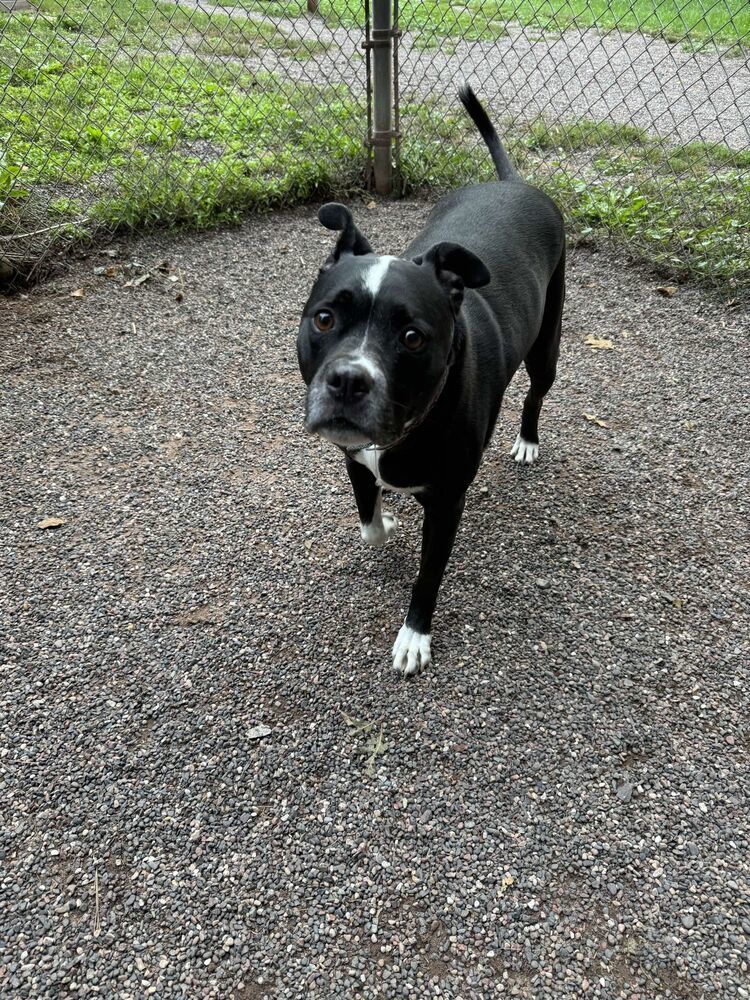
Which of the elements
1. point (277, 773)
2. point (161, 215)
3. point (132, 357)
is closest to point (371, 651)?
point (277, 773)

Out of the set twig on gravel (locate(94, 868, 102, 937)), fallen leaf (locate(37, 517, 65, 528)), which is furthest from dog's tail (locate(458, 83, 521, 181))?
twig on gravel (locate(94, 868, 102, 937))

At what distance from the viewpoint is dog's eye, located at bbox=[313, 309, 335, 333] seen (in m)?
1.96

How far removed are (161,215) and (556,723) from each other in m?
4.41

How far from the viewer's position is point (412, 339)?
1907 mm

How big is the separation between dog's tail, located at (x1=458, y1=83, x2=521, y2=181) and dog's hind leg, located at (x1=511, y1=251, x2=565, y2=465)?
582 mm

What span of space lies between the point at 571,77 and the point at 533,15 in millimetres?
681

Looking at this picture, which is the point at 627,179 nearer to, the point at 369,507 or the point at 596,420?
the point at 596,420

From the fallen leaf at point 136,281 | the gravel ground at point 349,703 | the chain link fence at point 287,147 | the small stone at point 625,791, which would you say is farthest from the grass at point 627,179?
the small stone at point 625,791

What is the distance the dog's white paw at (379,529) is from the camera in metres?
2.83

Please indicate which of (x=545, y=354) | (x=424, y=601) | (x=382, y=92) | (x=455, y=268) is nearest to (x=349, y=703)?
(x=424, y=601)

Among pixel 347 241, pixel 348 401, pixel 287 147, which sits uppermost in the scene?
pixel 347 241

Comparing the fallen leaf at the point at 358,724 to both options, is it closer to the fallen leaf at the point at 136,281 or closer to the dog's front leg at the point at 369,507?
the dog's front leg at the point at 369,507

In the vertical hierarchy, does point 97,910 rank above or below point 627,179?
below

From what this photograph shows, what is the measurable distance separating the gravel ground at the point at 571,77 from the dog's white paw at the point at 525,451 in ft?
14.4
